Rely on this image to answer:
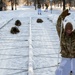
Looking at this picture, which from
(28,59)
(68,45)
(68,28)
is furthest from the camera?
(28,59)

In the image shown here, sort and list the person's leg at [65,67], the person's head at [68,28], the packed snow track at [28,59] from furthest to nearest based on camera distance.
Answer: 1. the packed snow track at [28,59]
2. the person's leg at [65,67]
3. the person's head at [68,28]

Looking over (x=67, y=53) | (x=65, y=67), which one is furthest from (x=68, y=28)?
(x=65, y=67)

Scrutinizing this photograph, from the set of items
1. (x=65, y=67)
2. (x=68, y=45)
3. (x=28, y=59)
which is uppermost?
(x=68, y=45)

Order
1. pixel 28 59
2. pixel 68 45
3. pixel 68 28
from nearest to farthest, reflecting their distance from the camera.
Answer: pixel 68 28, pixel 68 45, pixel 28 59

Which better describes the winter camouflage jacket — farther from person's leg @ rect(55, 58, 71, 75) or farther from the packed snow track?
the packed snow track

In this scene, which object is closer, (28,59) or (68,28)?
(68,28)

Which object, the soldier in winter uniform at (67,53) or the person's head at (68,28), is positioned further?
the soldier in winter uniform at (67,53)

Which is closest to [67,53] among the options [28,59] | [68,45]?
[68,45]

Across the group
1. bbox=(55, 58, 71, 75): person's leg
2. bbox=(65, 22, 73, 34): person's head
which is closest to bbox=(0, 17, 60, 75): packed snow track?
bbox=(55, 58, 71, 75): person's leg

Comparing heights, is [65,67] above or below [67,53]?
below

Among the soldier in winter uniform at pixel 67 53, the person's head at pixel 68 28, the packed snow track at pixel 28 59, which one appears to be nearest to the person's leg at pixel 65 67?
the soldier in winter uniform at pixel 67 53

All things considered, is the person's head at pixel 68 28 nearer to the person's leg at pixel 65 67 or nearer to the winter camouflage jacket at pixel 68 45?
the winter camouflage jacket at pixel 68 45

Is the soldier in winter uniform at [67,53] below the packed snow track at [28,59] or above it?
above

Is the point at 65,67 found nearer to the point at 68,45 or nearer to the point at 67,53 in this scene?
the point at 67,53
